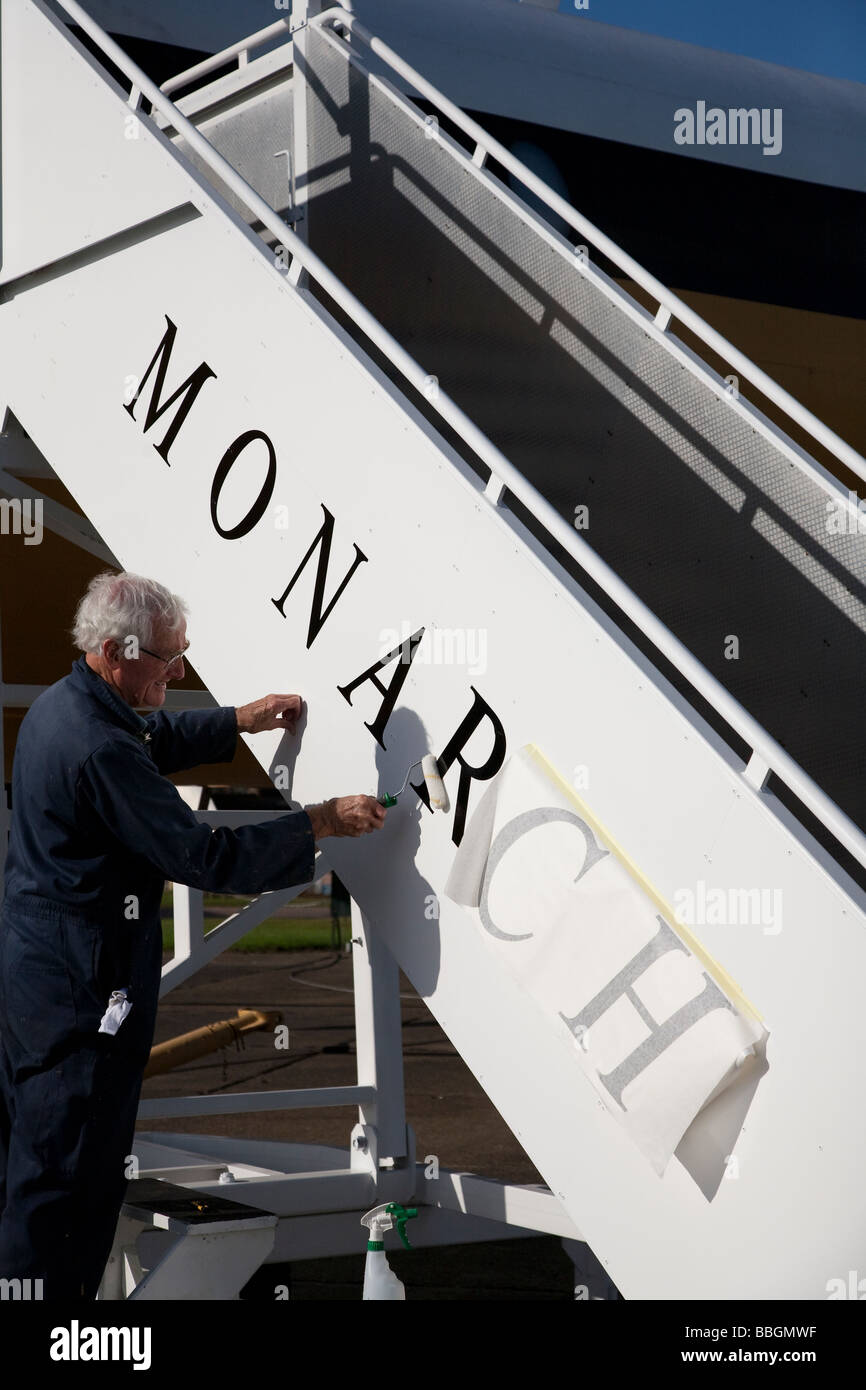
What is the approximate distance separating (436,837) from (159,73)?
566 cm

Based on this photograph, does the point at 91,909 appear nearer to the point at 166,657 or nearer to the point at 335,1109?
the point at 166,657

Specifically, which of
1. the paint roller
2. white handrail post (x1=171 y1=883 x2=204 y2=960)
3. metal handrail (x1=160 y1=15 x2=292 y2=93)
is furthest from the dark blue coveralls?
white handrail post (x1=171 y1=883 x2=204 y2=960)

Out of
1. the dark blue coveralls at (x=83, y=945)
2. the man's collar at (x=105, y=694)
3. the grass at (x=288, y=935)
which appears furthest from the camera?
the grass at (x=288, y=935)

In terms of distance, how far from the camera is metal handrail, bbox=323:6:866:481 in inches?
150

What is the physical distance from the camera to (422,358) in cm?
511

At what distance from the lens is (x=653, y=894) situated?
3.07 metres

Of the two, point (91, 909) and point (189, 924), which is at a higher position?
point (189, 924)

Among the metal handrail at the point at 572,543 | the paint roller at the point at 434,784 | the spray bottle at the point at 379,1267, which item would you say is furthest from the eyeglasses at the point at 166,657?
the spray bottle at the point at 379,1267

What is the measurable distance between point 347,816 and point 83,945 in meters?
0.68

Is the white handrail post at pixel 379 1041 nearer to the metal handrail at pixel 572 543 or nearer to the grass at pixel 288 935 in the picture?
the metal handrail at pixel 572 543

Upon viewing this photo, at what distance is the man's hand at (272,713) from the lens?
3885 mm

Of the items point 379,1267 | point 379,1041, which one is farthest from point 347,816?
point 379,1041

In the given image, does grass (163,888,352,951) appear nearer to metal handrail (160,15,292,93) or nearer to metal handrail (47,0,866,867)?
metal handrail (160,15,292,93)

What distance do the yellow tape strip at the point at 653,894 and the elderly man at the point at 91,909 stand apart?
1.57 ft
